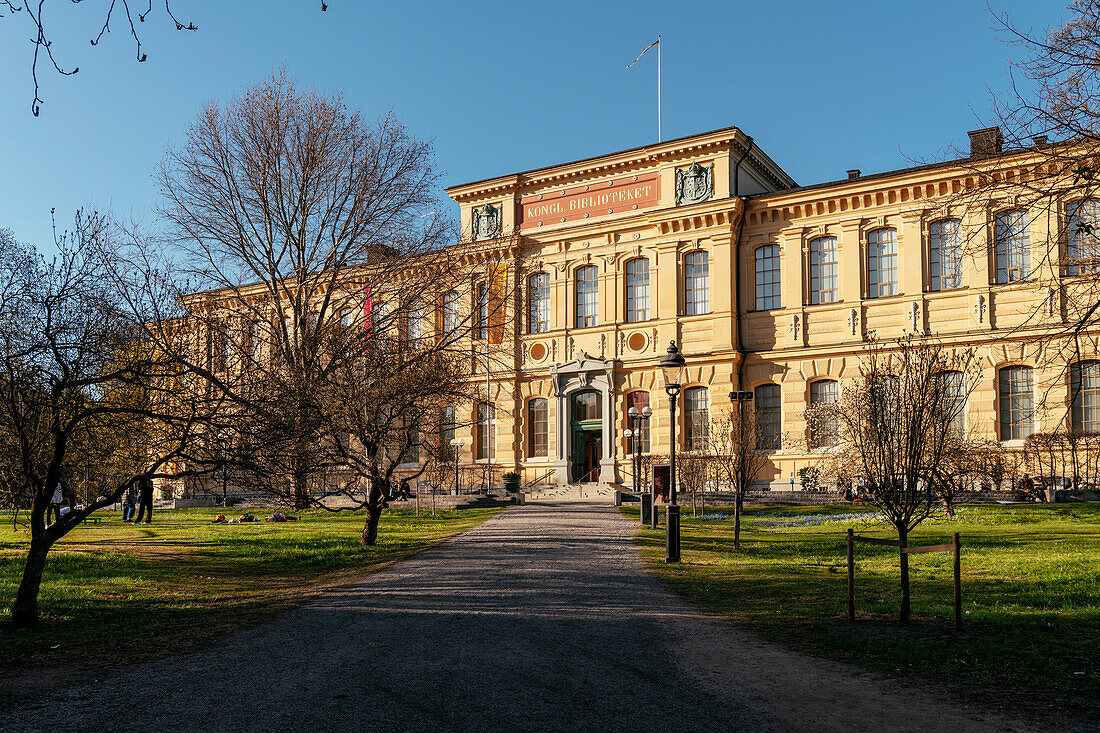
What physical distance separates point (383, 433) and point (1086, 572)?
13916 millimetres

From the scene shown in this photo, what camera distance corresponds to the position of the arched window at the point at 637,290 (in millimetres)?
44219

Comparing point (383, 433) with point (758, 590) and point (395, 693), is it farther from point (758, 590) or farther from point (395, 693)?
point (395, 693)

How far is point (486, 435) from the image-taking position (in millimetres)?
47812

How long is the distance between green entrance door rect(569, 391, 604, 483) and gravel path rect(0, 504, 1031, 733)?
32.6 metres

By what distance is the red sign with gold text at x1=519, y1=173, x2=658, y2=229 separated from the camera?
44.4m

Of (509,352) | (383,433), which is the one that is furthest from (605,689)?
(509,352)

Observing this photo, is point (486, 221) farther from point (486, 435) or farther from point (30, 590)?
point (30, 590)

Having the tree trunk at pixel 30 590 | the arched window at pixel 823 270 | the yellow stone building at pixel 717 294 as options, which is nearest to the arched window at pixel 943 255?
the yellow stone building at pixel 717 294

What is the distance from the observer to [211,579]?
632 inches

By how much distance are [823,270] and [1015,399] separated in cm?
938

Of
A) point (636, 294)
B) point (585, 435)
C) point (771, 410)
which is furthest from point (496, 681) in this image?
point (585, 435)

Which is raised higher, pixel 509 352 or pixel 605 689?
pixel 509 352

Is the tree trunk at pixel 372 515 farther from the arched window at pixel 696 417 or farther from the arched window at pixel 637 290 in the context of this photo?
the arched window at pixel 637 290

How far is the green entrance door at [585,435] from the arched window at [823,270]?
11.5 metres
